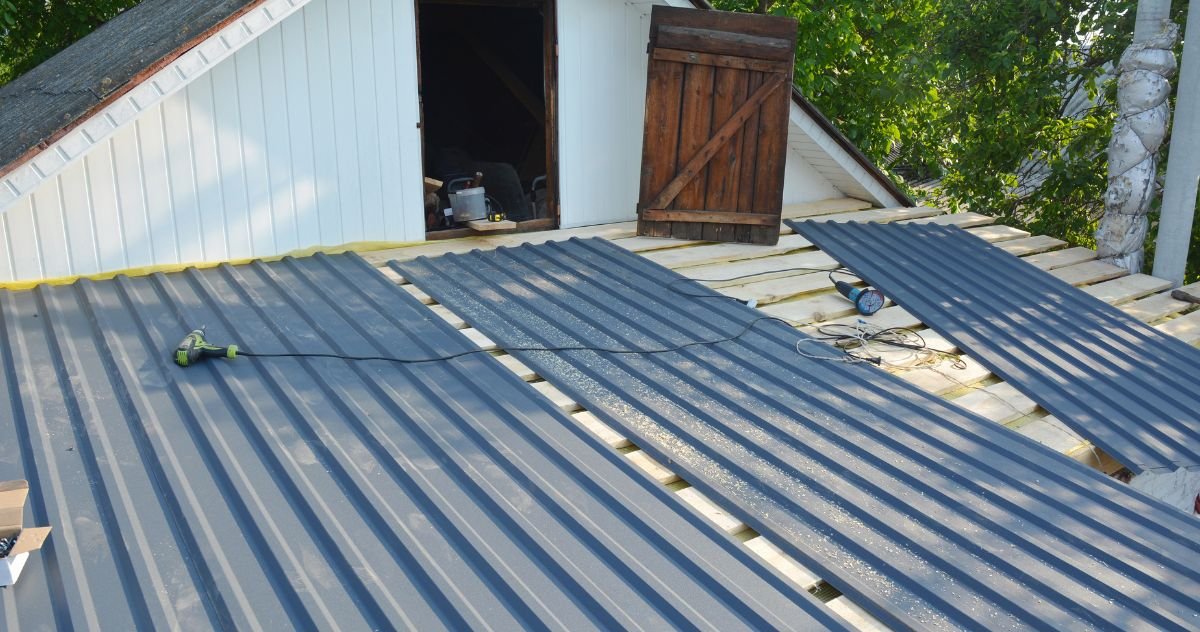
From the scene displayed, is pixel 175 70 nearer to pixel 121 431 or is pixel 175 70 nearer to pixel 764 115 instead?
pixel 121 431

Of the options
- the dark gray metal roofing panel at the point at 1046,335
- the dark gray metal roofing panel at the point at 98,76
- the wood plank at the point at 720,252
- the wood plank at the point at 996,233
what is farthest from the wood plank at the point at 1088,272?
the dark gray metal roofing panel at the point at 98,76

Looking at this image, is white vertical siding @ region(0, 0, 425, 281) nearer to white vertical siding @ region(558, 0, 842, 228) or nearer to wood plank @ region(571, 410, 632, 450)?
white vertical siding @ region(558, 0, 842, 228)

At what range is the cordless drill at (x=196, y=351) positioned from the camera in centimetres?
438

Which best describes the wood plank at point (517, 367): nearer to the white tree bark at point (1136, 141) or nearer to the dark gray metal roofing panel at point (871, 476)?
the dark gray metal roofing panel at point (871, 476)

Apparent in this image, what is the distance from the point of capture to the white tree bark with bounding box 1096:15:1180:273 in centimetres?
727

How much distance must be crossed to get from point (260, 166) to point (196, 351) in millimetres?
1959

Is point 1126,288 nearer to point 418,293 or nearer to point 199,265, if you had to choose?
point 418,293

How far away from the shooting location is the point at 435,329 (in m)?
5.06

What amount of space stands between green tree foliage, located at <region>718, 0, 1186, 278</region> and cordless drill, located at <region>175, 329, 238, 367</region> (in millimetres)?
8726

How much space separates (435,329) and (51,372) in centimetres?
174

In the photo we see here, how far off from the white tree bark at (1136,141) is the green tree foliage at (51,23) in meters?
10.7

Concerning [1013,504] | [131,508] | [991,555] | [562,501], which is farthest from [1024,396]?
[131,508]

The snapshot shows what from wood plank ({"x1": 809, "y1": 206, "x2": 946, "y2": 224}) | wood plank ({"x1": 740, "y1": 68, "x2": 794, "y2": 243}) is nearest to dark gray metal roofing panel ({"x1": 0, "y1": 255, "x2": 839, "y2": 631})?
wood plank ({"x1": 740, "y1": 68, "x2": 794, "y2": 243})

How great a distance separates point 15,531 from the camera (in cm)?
300
